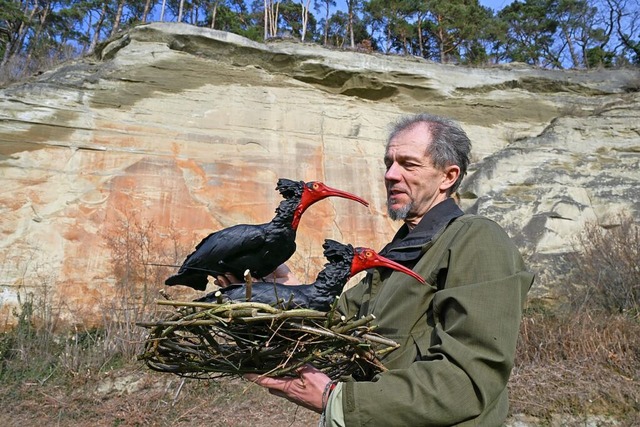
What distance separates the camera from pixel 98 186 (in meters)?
8.55

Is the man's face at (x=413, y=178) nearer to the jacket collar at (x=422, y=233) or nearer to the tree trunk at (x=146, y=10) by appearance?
the jacket collar at (x=422, y=233)

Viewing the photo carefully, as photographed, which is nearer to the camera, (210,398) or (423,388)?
(423,388)

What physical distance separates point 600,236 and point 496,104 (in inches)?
178

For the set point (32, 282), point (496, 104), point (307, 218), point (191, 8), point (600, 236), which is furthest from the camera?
point (191, 8)

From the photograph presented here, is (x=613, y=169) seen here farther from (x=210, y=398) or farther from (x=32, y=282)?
(x=32, y=282)

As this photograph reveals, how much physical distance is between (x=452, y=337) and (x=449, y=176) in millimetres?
761

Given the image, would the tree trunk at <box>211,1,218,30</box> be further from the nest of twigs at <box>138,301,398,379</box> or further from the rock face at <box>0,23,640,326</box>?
the nest of twigs at <box>138,301,398,379</box>

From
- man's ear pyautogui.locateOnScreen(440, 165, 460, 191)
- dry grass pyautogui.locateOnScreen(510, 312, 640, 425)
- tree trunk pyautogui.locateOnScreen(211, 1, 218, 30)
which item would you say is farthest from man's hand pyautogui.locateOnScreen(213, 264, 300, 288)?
tree trunk pyautogui.locateOnScreen(211, 1, 218, 30)

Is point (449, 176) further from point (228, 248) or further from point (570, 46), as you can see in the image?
point (570, 46)

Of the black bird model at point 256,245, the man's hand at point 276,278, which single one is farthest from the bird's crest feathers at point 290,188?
the man's hand at point 276,278

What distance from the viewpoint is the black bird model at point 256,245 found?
6.89 ft

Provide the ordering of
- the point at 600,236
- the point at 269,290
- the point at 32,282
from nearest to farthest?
the point at 269,290
the point at 32,282
the point at 600,236

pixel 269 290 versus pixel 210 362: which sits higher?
pixel 269 290

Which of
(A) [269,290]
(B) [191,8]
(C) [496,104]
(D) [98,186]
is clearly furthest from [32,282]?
(B) [191,8]
